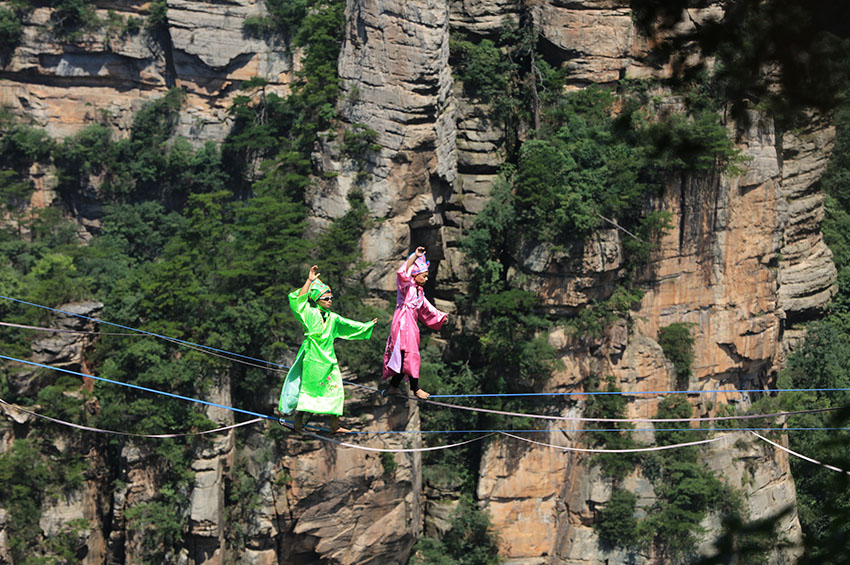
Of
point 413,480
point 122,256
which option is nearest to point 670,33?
point 413,480

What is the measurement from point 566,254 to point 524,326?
1.72m

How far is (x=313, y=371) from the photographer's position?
15.3 meters

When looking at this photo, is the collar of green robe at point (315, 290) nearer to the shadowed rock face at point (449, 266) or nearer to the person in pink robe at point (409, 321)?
the person in pink robe at point (409, 321)

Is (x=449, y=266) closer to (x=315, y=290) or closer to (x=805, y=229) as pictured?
(x=805, y=229)

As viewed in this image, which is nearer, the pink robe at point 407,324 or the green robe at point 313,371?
the green robe at point 313,371

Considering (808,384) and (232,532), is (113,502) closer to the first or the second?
(232,532)

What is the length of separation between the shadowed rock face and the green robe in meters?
9.83

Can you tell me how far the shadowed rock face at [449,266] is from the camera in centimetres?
2533

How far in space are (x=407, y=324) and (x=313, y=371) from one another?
1289 millimetres

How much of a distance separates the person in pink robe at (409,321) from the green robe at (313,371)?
0.47m

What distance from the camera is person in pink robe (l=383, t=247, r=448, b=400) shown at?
1560 cm

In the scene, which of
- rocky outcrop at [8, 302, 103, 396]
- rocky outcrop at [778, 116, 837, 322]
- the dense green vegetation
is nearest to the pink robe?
rocky outcrop at [8, 302, 103, 396]

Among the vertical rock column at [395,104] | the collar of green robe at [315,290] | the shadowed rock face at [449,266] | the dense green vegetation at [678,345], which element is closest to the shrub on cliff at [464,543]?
the shadowed rock face at [449,266]

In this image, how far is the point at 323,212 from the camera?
26.0 meters
